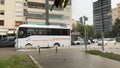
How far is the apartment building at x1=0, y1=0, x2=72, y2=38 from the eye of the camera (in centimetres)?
5797

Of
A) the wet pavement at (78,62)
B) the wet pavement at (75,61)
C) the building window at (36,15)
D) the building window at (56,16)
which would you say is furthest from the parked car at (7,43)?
the building window at (56,16)

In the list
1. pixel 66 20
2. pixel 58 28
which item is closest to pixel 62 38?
pixel 58 28

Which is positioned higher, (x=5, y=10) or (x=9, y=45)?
(x=5, y=10)

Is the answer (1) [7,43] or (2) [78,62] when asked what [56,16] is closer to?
(1) [7,43]

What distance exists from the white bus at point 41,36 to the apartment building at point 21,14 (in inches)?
617

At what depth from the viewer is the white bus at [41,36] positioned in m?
33.2

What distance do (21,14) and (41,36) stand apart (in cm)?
2697

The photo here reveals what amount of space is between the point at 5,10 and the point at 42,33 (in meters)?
25.5

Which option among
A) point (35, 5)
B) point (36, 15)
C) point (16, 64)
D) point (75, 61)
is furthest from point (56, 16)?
point (16, 64)

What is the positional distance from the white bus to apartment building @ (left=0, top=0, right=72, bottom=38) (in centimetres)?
1568

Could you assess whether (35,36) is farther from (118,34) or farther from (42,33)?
(118,34)

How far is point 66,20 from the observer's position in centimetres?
7150

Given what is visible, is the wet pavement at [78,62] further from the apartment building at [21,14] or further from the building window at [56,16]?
the building window at [56,16]

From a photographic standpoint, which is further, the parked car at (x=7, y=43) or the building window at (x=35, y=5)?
the building window at (x=35, y=5)
